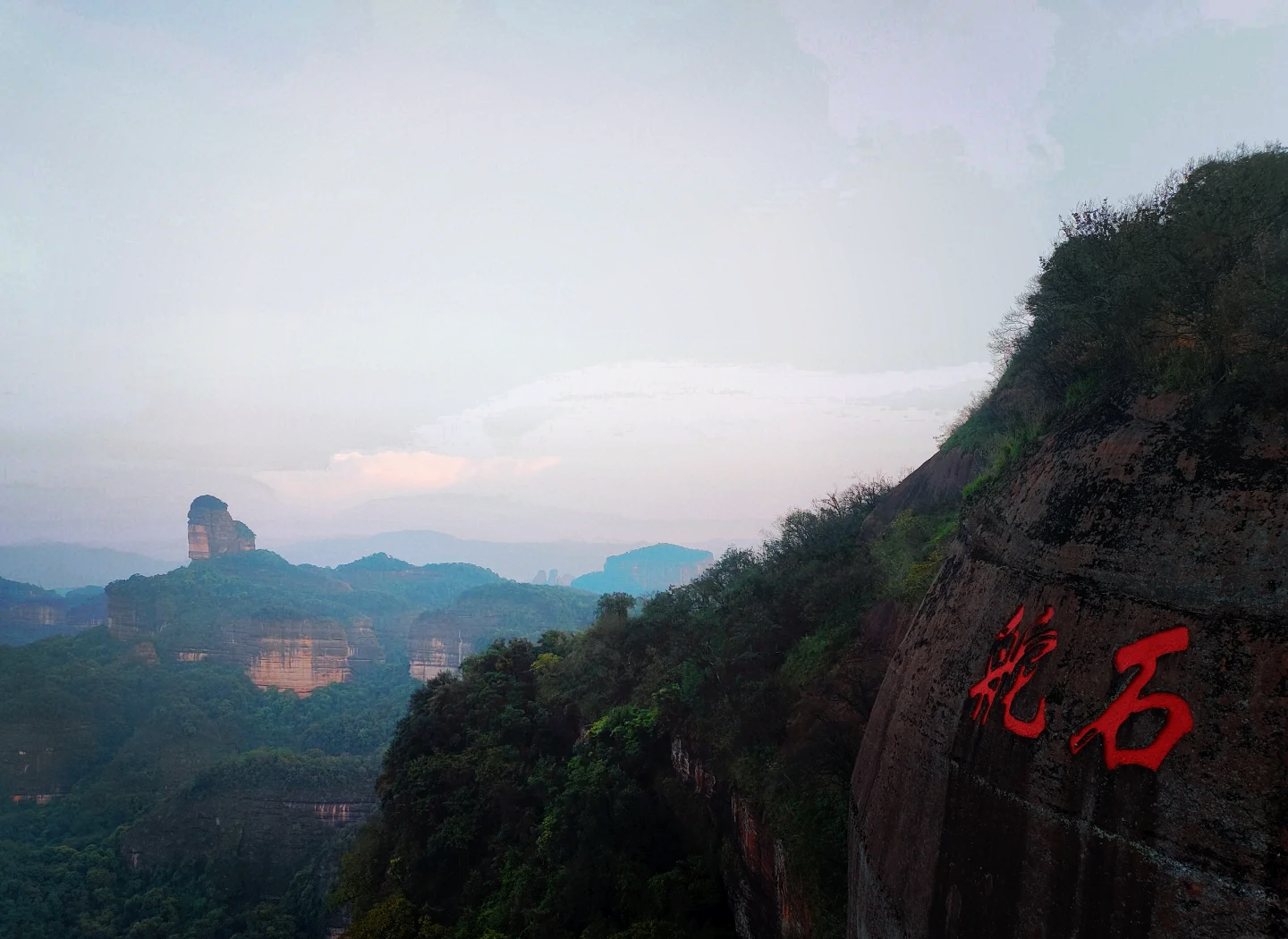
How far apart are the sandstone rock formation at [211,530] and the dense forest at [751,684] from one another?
145117mm

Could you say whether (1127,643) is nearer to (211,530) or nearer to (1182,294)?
(1182,294)

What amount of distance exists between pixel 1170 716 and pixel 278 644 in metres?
116

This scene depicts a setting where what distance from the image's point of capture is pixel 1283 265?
18.5 ft

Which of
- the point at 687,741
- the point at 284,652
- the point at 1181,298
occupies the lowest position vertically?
the point at 284,652

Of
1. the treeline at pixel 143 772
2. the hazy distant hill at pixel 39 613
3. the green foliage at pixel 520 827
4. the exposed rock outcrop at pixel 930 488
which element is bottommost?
the treeline at pixel 143 772

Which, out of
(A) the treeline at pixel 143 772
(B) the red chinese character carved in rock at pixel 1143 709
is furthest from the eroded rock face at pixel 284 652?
(B) the red chinese character carved in rock at pixel 1143 709

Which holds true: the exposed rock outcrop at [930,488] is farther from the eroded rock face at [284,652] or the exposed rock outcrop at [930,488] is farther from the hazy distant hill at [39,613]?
the hazy distant hill at [39,613]

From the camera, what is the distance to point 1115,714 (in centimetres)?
471

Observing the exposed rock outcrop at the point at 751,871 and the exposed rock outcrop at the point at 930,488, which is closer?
the exposed rock outcrop at the point at 751,871

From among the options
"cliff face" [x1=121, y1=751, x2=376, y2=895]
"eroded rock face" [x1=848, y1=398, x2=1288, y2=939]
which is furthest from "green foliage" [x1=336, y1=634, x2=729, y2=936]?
"cliff face" [x1=121, y1=751, x2=376, y2=895]

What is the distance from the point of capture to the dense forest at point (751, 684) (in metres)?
6.29

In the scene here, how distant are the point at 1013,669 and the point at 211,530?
172 metres

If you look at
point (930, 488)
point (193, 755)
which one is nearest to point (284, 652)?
point (193, 755)

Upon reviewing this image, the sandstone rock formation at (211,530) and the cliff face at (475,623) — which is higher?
the sandstone rock formation at (211,530)
